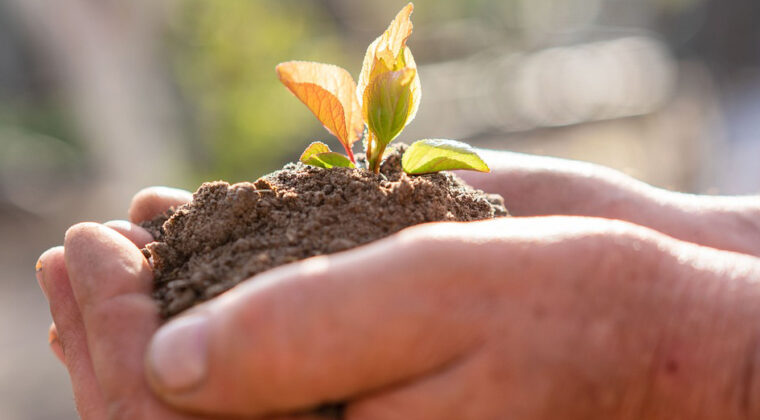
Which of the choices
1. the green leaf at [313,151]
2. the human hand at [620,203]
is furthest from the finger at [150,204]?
the human hand at [620,203]

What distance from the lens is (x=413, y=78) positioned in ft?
4.18

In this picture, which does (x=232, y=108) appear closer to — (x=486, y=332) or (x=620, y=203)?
(x=620, y=203)

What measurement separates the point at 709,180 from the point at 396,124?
4552 millimetres

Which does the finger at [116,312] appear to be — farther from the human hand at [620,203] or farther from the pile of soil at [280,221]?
the human hand at [620,203]

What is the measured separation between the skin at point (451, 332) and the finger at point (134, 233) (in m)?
0.19

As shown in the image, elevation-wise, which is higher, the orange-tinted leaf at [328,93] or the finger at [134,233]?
the orange-tinted leaf at [328,93]

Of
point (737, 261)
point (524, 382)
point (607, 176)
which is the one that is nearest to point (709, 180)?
point (607, 176)

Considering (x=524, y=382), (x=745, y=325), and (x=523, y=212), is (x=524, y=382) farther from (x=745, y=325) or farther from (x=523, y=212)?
(x=523, y=212)

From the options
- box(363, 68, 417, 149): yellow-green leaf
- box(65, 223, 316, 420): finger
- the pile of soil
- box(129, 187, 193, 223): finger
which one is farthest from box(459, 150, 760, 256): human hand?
box(65, 223, 316, 420): finger

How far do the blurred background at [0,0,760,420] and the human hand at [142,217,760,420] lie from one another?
2.09 m

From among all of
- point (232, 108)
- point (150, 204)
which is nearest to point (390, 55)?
point (150, 204)

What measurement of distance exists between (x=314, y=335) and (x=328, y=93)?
58cm

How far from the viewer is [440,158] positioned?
1260 mm

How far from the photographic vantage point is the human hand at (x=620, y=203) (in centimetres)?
169
